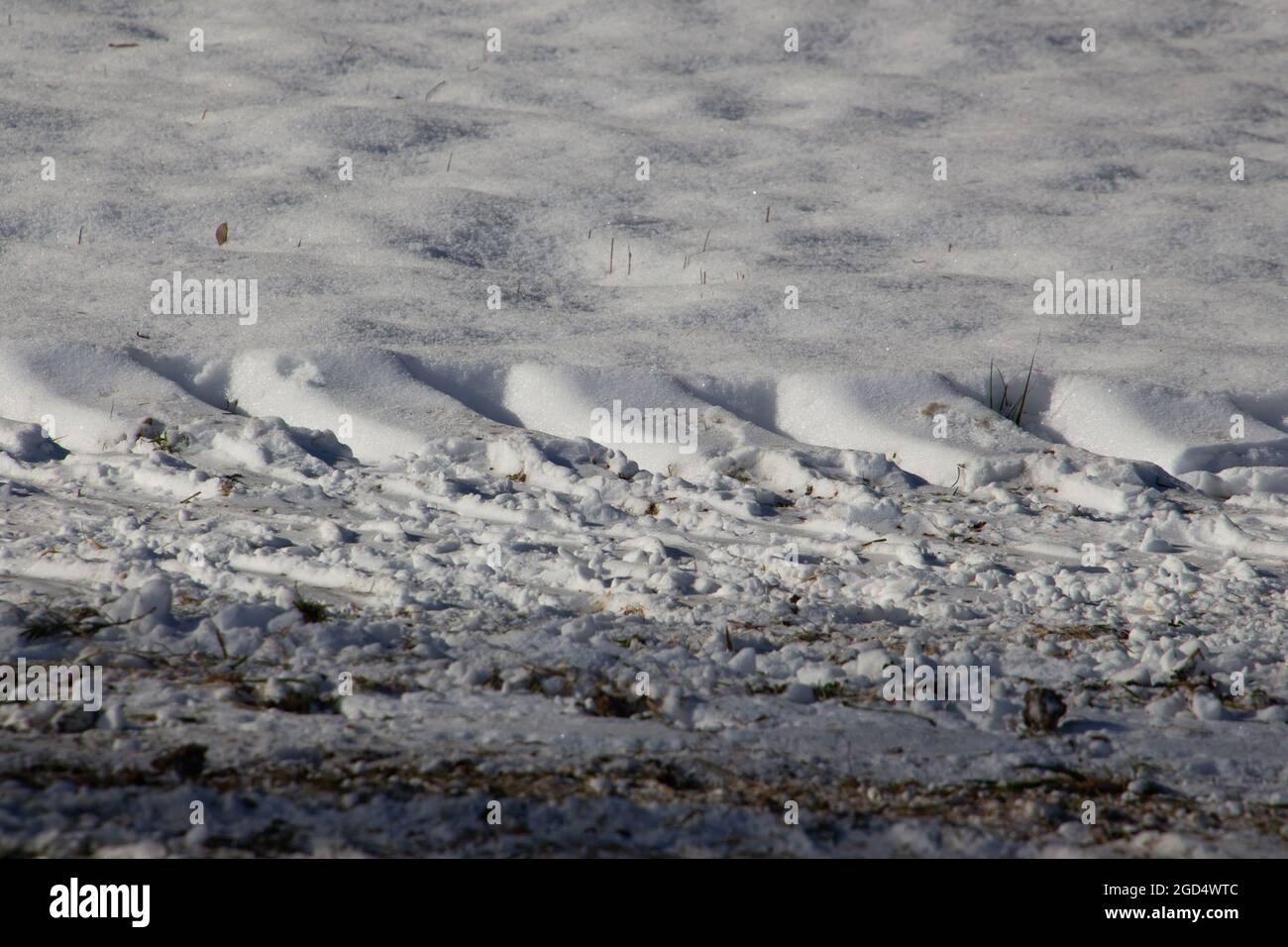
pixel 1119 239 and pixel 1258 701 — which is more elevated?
pixel 1119 239

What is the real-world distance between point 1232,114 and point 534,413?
544 centimetres

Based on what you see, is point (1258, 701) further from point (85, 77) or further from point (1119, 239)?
point (85, 77)

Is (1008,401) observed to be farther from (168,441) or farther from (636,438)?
(168,441)

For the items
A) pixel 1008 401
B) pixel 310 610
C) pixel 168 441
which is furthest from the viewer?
pixel 1008 401

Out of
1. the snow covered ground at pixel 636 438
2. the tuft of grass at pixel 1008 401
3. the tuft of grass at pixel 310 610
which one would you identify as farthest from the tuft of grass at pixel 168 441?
the tuft of grass at pixel 1008 401

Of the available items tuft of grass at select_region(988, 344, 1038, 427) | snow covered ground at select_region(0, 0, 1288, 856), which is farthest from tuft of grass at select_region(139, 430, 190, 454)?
tuft of grass at select_region(988, 344, 1038, 427)

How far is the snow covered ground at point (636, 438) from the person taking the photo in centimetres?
183

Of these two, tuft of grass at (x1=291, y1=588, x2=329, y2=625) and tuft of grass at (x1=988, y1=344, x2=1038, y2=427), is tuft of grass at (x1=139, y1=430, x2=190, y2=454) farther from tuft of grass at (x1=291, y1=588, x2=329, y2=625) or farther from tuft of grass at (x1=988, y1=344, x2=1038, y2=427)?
tuft of grass at (x1=988, y1=344, x2=1038, y2=427)

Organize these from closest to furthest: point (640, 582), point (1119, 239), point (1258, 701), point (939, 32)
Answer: point (1258, 701) → point (640, 582) → point (1119, 239) → point (939, 32)

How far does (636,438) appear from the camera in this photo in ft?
11.9

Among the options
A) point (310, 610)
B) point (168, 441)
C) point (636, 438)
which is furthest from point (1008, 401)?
point (168, 441)

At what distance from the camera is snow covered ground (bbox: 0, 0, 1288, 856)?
1.83 m
